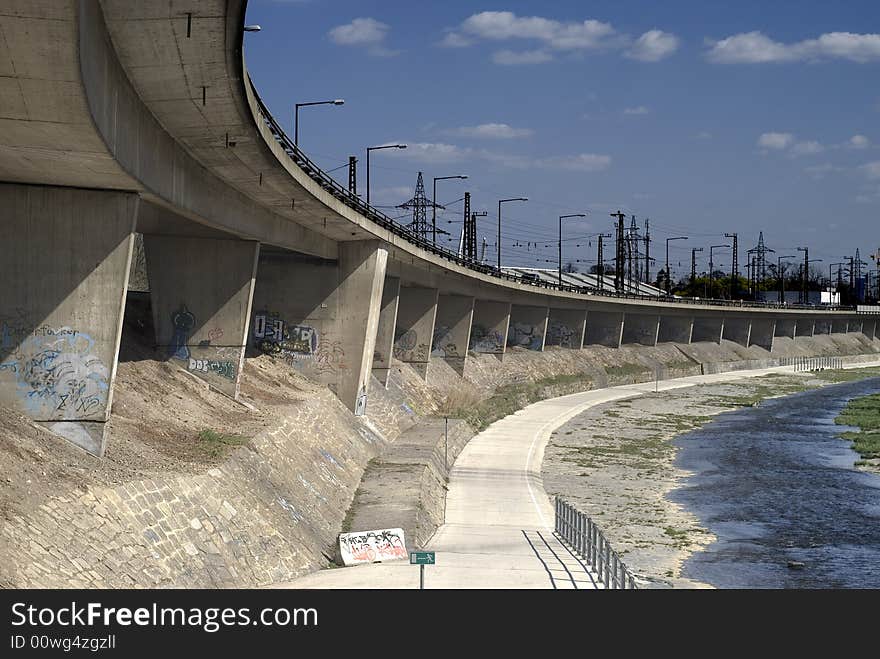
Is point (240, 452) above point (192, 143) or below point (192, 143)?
below

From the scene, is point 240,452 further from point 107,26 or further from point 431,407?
point 431,407

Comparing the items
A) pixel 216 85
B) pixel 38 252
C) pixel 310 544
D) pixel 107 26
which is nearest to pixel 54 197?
pixel 38 252

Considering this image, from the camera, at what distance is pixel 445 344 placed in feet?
292

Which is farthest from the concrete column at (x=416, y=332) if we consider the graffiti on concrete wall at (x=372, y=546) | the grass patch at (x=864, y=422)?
the graffiti on concrete wall at (x=372, y=546)

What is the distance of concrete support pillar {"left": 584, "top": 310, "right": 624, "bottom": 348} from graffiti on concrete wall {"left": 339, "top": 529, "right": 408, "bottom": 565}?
3713 inches

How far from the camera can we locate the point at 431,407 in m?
70.9

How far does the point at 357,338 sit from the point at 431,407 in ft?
Result: 60.4

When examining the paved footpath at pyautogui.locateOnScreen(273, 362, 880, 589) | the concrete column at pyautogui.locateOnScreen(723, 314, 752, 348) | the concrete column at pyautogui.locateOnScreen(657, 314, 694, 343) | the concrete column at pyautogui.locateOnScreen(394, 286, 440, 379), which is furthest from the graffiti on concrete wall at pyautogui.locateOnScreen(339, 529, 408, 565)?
Answer: the concrete column at pyautogui.locateOnScreen(723, 314, 752, 348)

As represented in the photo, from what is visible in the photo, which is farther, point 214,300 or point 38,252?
point 214,300

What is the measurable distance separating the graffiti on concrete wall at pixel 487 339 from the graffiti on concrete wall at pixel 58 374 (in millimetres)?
71990

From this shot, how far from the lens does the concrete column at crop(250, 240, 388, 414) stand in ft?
175

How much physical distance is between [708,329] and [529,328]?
47741mm

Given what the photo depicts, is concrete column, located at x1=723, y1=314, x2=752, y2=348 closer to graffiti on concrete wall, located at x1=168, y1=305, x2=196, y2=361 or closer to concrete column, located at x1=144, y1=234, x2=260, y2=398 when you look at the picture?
concrete column, located at x1=144, y1=234, x2=260, y2=398

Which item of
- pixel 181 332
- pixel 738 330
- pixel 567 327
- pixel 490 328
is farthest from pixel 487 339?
pixel 738 330
